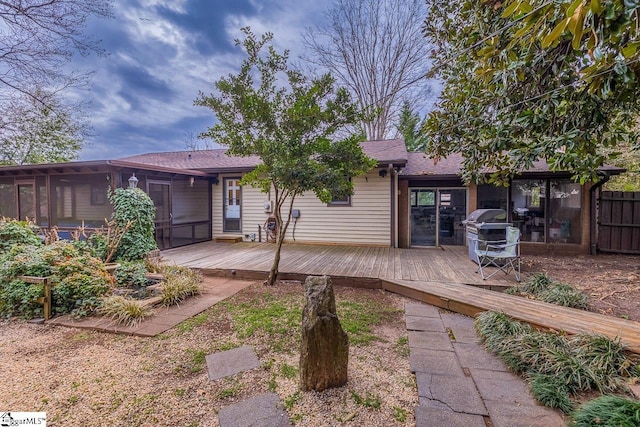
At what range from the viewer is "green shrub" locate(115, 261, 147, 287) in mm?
4867

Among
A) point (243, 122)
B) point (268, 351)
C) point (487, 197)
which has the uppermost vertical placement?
point (243, 122)

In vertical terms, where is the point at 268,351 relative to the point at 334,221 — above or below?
below

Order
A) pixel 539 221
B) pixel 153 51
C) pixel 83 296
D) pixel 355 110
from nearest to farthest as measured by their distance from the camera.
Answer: pixel 83 296 → pixel 355 110 → pixel 539 221 → pixel 153 51

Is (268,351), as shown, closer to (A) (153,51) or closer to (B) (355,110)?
(B) (355,110)

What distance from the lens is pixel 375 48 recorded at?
46.2 ft

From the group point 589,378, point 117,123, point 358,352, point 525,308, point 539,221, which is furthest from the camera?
point 117,123

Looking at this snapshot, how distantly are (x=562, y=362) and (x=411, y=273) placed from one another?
303cm

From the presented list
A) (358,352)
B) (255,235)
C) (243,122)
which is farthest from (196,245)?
(358,352)

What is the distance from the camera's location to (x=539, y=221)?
798 cm

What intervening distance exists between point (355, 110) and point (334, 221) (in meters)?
4.66

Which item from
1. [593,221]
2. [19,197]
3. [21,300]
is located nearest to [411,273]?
[21,300]

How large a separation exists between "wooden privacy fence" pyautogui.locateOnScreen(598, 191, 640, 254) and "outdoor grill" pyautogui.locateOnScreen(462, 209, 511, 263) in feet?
13.7

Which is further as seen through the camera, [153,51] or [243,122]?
[153,51]

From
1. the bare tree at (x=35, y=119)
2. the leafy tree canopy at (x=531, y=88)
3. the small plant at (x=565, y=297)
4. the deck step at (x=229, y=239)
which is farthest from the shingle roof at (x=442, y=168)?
the bare tree at (x=35, y=119)
